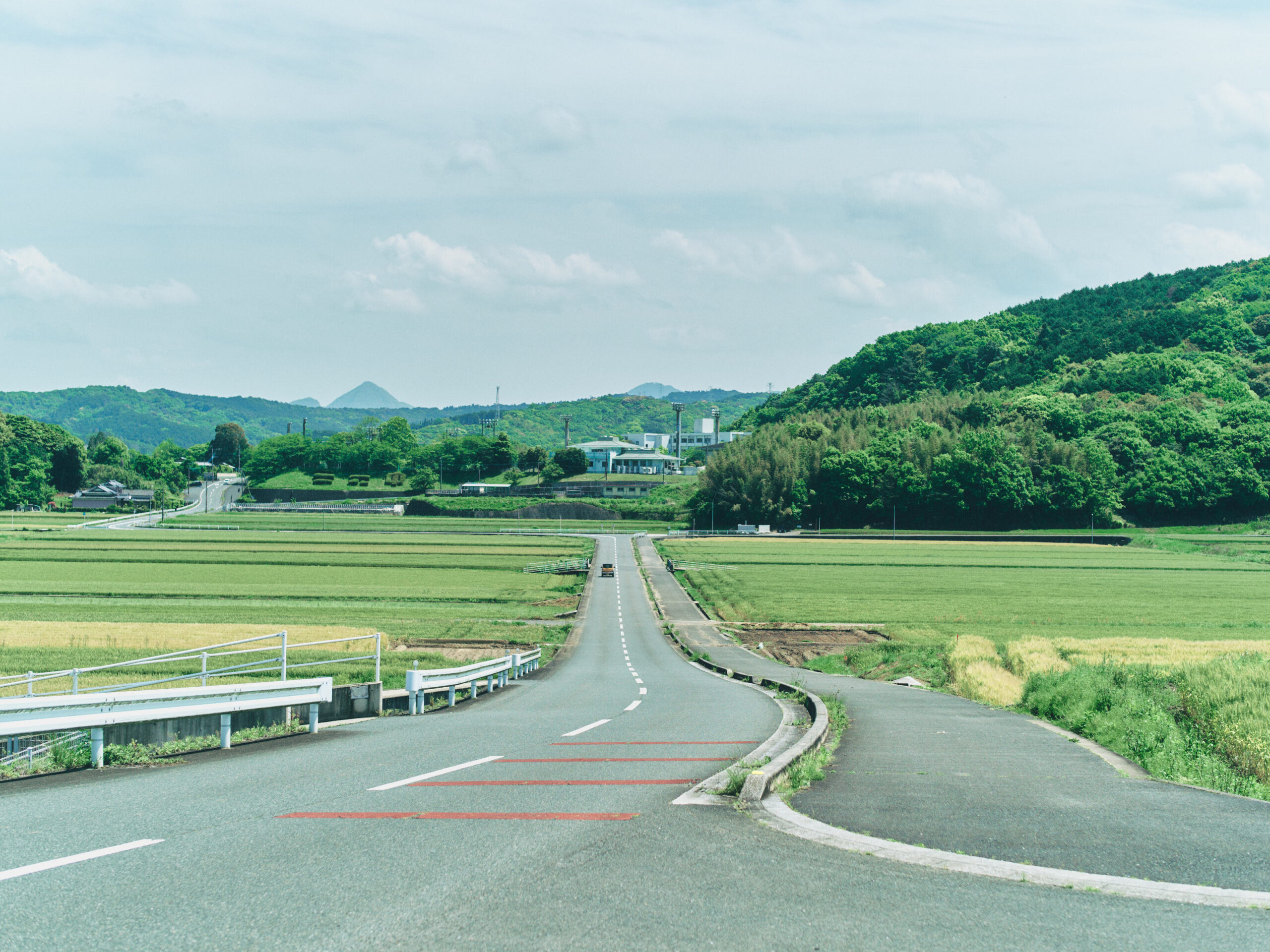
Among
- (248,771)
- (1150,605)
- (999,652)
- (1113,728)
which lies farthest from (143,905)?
(1150,605)

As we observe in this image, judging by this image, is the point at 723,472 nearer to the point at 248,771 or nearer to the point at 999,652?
the point at 999,652

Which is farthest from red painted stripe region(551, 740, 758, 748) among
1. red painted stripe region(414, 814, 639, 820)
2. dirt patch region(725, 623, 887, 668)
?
dirt patch region(725, 623, 887, 668)

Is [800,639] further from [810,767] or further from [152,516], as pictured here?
[152,516]

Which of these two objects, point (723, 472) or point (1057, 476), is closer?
point (1057, 476)

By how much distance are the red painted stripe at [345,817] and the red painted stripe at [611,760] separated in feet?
11.2

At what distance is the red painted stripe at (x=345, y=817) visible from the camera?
7.95 metres

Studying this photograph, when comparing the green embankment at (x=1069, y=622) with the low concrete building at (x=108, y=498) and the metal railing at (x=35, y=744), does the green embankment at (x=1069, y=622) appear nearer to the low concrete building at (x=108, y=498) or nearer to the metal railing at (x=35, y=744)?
the metal railing at (x=35, y=744)

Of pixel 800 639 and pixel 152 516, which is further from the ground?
pixel 152 516

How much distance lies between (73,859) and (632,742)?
8.52 m

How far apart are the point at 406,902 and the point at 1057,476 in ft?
490

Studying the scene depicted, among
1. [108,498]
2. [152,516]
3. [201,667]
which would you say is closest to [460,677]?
[201,667]

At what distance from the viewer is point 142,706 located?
12109 millimetres

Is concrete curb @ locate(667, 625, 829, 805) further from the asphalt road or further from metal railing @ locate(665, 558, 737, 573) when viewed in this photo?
metal railing @ locate(665, 558, 737, 573)

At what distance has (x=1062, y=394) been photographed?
18150 cm
